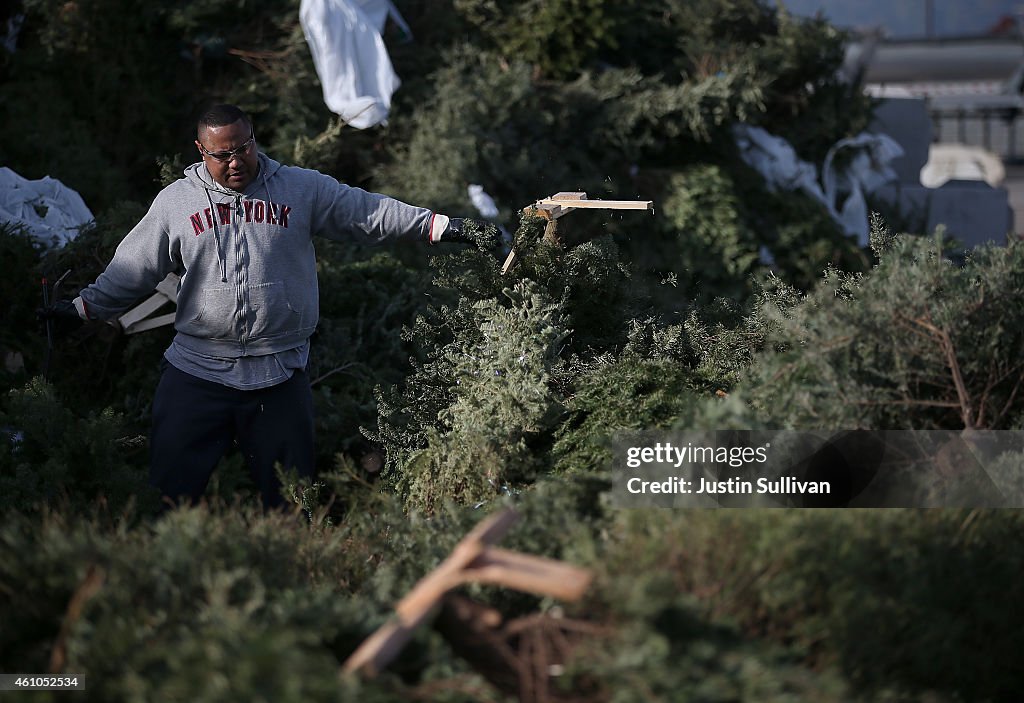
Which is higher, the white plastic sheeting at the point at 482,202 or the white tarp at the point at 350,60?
the white tarp at the point at 350,60

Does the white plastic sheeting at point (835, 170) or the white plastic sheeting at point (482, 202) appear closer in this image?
the white plastic sheeting at point (482, 202)

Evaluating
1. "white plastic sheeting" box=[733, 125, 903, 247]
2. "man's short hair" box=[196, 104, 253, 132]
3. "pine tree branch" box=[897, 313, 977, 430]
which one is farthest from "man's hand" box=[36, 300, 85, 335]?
"white plastic sheeting" box=[733, 125, 903, 247]

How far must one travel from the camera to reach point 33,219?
5785 mm

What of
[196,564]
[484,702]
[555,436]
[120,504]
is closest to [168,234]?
[120,504]

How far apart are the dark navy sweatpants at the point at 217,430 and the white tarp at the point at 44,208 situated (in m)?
1.74

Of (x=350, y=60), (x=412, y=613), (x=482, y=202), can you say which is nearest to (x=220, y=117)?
(x=412, y=613)

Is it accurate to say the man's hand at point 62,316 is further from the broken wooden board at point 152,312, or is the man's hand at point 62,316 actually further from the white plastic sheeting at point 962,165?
the white plastic sheeting at point 962,165

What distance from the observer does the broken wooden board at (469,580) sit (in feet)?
7.32

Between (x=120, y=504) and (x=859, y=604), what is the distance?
8.42 ft

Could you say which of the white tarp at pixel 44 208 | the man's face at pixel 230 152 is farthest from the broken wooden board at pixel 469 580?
the white tarp at pixel 44 208

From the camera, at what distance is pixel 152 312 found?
4.99m

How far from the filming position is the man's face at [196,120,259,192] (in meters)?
3.97

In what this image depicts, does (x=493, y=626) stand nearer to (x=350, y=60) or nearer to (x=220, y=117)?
(x=220, y=117)

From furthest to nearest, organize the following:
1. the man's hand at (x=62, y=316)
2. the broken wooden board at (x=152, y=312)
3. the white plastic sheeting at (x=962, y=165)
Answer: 1. the white plastic sheeting at (x=962, y=165)
2. the broken wooden board at (x=152, y=312)
3. the man's hand at (x=62, y=316)
